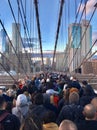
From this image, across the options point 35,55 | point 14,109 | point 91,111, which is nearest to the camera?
point 91,111

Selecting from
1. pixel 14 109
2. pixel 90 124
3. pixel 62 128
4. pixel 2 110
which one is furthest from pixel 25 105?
pixel 62 128

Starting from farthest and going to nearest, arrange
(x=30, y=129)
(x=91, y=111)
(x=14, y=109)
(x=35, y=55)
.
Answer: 1. (x=35, y=55)
2. (x=14, y=109)
3. (x=91, y=111)
4. (x=30, y=129)

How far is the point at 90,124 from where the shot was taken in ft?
14.5

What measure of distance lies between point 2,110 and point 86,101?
6.56 feet

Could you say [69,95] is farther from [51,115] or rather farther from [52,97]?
[51,115]

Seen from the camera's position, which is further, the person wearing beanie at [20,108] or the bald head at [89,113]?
the person wearing beanie at [20,108]

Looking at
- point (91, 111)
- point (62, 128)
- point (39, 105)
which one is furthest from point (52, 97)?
point (62, 128)

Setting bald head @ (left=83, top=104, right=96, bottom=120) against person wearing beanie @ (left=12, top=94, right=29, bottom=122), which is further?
person wearing beanie @ (left=12, top=94, right=29, bottom=122)

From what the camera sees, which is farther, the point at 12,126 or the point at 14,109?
the point at 14,109

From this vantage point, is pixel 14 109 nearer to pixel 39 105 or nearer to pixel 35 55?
pixel 39 105

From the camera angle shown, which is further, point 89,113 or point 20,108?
point 20,108

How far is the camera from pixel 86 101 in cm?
637

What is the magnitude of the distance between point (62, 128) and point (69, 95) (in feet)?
9.22

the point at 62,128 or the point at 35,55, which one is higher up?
the point at 35,55
